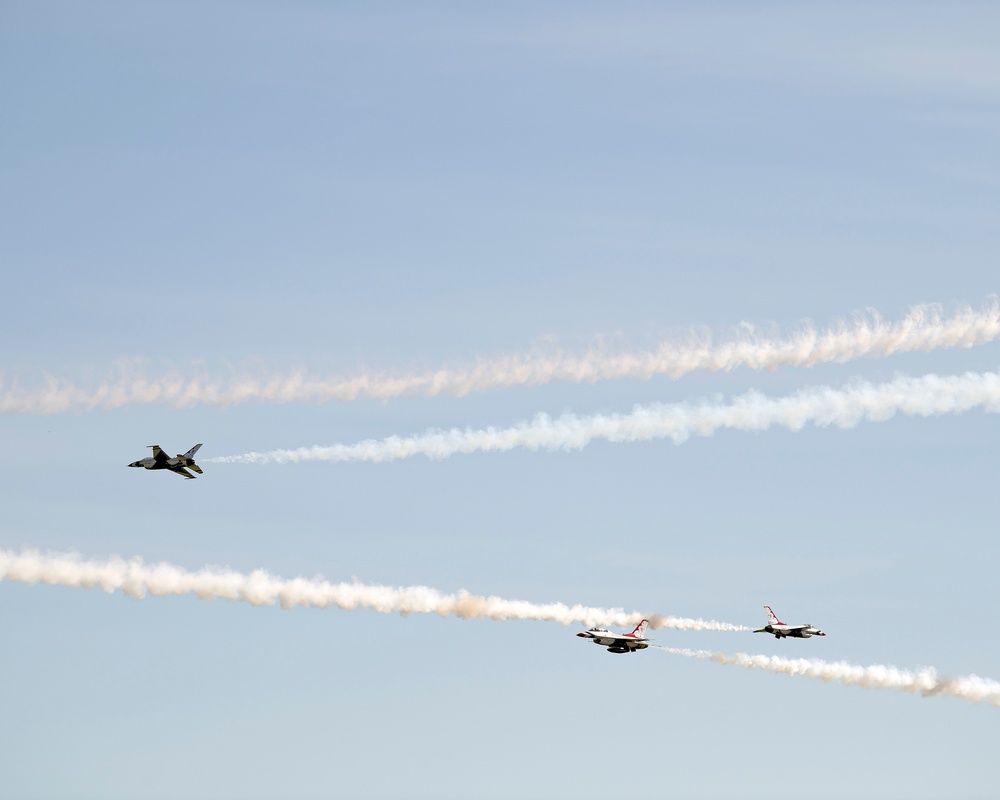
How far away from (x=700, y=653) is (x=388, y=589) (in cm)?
2378

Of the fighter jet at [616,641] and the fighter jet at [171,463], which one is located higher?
the fighter jet at [171,463]

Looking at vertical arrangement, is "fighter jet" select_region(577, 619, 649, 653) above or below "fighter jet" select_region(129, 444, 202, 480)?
below

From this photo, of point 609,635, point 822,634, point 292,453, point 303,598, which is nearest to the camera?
point 292,453

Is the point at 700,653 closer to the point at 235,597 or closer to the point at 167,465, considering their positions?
the point at 235,597

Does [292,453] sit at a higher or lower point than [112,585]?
higher

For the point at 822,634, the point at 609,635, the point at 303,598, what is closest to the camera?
the point at 303,598

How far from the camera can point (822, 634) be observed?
135500 millimetres

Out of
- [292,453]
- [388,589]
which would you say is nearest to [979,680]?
[388,589]

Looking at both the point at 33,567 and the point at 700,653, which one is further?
the point at 700,653

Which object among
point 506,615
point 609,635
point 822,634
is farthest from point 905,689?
point 506,615

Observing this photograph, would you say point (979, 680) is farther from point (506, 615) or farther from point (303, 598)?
point (303, 598)

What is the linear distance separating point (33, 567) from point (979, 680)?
71.6 m

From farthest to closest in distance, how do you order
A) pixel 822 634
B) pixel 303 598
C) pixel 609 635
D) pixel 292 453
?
1. pixel 822 634
2. pixel 609 635
3. pixel 303 598
4. pixel 292 453

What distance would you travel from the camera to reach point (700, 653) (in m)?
115
